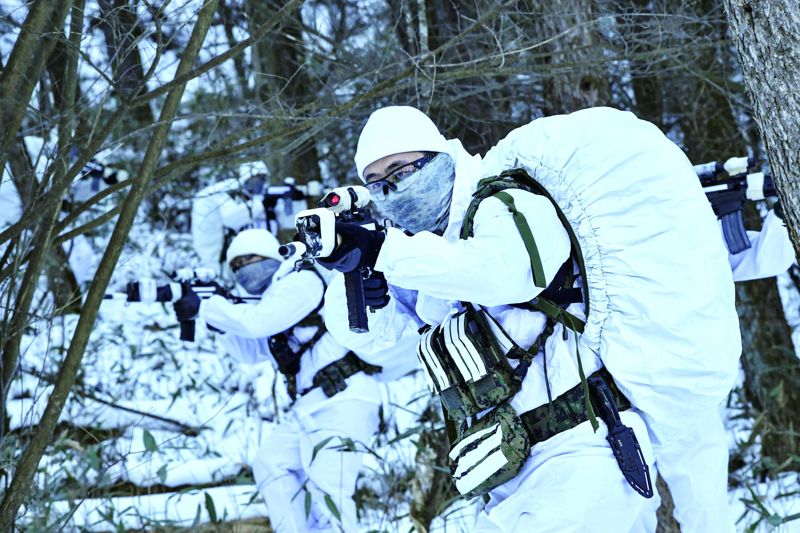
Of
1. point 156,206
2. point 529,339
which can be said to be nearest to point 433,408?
point 529,339

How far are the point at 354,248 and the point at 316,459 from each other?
292 centimetres

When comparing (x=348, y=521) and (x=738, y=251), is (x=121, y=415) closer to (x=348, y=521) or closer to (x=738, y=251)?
(x=348, y=521)

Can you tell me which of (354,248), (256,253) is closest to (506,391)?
(354,248)

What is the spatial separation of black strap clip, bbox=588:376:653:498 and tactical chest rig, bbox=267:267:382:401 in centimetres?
288

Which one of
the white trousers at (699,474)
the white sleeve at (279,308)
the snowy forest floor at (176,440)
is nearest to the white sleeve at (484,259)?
the white trousers at (699,474)

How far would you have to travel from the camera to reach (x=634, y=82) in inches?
268

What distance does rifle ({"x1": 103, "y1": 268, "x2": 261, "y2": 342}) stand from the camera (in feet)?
18.8

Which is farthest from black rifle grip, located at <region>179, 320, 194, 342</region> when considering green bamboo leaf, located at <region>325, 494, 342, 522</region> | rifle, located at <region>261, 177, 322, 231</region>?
green bamboo leaf, located at <region>325, 494, 342, 522</region>

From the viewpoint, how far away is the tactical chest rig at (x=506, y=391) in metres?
2.58

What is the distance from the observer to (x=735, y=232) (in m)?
4.45

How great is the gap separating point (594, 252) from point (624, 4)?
344 cm

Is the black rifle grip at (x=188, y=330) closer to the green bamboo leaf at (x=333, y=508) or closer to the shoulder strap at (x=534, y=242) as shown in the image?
the green bamboo leaf at (x=333, y=508)

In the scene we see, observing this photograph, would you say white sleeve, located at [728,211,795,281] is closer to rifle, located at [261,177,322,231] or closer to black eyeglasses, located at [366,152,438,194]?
black eyeglasses, located at [366,152,438,194]

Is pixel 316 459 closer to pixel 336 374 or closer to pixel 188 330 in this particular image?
pixel 336 374
